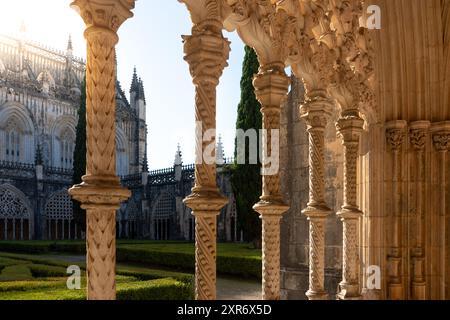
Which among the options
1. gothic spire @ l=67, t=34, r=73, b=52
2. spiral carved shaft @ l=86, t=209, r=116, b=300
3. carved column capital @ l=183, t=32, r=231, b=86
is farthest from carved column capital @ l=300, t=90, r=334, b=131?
gothic spire @ l=67, t=34, r=73, b=52

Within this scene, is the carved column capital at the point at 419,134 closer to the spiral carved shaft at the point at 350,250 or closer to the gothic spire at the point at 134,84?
the spiral carved shaft at the point at 350,250

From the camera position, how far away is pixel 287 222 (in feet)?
20.8

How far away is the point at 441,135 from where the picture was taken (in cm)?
477

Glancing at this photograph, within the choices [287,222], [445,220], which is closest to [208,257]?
[445,220]

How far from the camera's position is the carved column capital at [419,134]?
4.76 meters

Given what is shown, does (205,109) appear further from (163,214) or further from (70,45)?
(70,45)

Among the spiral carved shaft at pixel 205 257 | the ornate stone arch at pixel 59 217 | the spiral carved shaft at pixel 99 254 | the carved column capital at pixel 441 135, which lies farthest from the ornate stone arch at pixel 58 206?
the spiral carved shaft at pixel 99 254

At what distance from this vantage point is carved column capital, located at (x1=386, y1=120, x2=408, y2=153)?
15.6 ft

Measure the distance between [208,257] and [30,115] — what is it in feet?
90.7

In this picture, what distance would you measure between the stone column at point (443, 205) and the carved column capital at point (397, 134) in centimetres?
34

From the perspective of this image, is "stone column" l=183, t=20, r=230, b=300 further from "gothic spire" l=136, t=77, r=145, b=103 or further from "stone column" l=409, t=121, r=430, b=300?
"gothic spire" l=136, t=77, r=145, b=103

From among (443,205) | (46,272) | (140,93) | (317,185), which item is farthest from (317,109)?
(140,93)

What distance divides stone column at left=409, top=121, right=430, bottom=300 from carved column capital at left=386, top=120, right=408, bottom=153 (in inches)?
4.1
